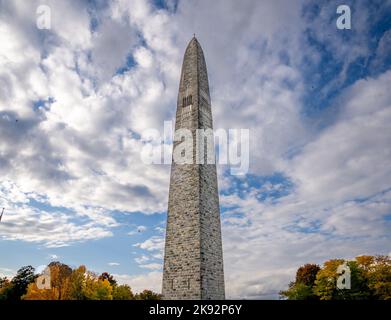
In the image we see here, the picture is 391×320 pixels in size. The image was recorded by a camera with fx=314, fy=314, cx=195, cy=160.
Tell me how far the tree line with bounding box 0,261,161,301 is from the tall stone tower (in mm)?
29683

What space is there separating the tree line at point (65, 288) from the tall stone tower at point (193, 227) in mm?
29683

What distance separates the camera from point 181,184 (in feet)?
65.1

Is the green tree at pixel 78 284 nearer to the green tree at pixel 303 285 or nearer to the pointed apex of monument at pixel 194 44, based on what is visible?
the green tree at pixel 303 285

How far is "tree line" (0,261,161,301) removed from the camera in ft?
141

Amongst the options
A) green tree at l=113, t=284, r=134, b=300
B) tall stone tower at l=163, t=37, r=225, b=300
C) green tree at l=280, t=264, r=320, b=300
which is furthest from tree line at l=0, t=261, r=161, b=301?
tall stone tower at l=163, t=37, r=225, b=300

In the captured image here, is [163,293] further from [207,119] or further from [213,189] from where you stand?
[207,119]

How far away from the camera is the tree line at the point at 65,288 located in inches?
1695

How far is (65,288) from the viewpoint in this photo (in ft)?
145

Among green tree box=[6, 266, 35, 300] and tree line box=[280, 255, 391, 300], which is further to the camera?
green tree box=[6, 266, 35, 300]
